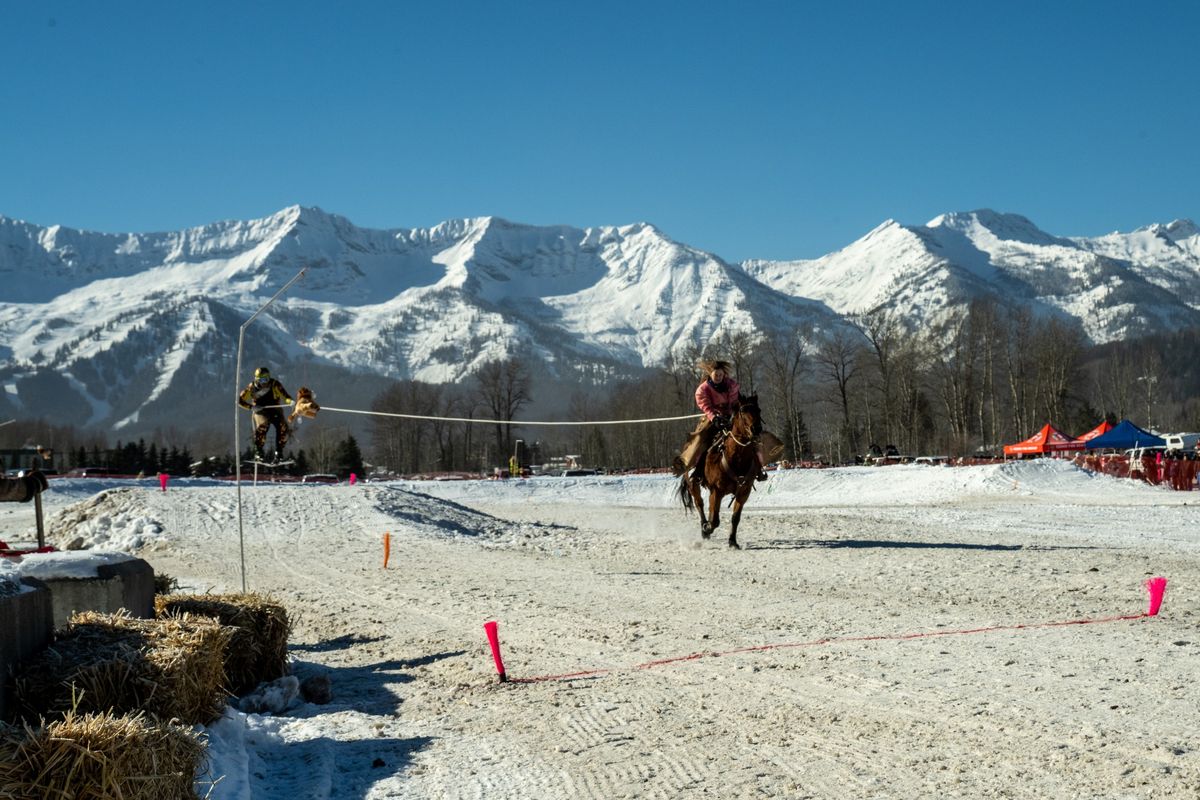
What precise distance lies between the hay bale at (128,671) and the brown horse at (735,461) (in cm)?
1208

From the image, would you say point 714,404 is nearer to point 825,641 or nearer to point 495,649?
point 825,641

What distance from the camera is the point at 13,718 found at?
6145mm

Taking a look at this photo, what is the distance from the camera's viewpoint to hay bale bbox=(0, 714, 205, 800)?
15.2 ft

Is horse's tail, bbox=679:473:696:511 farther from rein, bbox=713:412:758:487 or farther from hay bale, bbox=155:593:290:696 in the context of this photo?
hay bale, bbox=155:593:290:696

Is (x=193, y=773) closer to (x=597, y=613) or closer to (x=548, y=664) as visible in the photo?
(x=548, y=664)

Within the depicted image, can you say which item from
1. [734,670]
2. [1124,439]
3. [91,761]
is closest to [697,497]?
[734,670]

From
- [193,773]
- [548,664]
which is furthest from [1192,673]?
[193,773]

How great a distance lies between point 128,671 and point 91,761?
211 cm

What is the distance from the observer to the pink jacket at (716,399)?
19.4m

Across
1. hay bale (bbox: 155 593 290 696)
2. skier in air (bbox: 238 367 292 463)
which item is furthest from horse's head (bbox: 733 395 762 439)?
hay bale (bbox: 155 593 290 696)

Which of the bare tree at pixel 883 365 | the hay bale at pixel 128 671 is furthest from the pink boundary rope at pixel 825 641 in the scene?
the bare tree at pixel 883 365

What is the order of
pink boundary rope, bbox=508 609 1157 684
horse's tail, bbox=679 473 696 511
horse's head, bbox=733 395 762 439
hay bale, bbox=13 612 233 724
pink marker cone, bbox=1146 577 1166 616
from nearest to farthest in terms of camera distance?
hay bale, bbox=13 612 233 724 < pink boundary rope, bbox=508 609 1157 684 < pink marker cone, bbox=1146 577 1166 616 < horse's head, bbox=733 395 762 439 < horse's tail, bbox=679 473 696 511

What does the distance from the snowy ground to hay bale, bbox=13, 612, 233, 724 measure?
1.32 feet

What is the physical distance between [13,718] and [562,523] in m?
27.4
